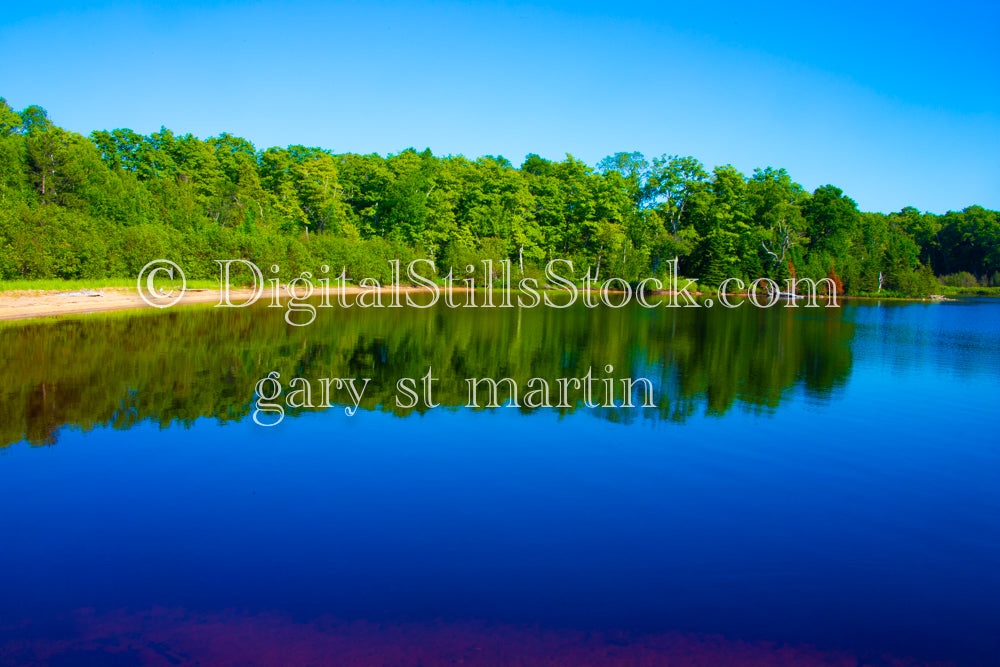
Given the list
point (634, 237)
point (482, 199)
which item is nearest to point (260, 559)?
point (482, 199)

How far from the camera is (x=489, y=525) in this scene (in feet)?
19.0

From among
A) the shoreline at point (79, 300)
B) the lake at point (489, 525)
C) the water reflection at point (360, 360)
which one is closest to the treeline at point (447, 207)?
the shoreline at point (79, 300)

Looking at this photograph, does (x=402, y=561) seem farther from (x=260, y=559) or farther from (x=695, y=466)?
(x=695, y=466)

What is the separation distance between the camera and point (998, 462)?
8.14 metres

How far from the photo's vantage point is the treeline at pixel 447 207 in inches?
1838

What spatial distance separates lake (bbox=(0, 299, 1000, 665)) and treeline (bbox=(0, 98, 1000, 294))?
1415 inches

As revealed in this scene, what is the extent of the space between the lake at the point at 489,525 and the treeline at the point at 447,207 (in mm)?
35933

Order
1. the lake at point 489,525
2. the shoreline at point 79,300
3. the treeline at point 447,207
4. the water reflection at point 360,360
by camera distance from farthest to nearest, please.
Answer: the treeline at point 447,207
the shoreline at point 79,300
the water reflection at point 360,360
the lake at point 489,525

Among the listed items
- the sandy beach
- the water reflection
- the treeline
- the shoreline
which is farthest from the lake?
the treeline

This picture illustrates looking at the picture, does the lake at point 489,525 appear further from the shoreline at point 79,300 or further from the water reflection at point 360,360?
the shoreline at point 79,300

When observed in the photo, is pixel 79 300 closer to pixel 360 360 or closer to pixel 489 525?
pixel 360 360

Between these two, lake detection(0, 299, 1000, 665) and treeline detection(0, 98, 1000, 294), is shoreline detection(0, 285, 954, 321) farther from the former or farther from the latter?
lake detection(0, 299, 1000, 665)

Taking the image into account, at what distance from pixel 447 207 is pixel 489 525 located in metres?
57.3

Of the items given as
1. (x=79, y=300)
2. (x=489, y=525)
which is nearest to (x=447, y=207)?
(x=79, y=300)
